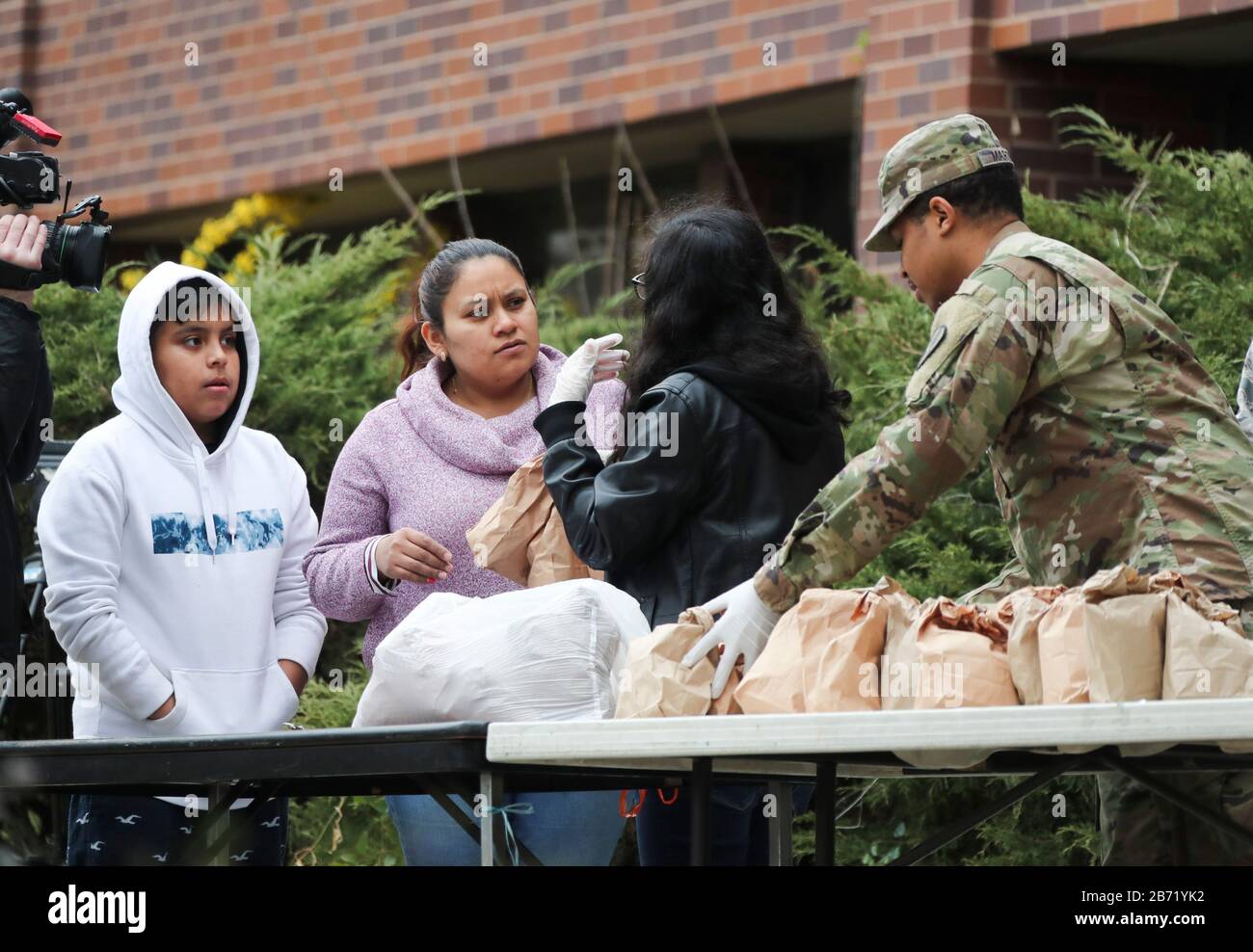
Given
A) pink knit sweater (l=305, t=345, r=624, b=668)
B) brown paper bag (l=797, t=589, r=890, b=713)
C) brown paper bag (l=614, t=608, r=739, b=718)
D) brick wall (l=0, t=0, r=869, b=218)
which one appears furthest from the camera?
brick wall (l=0, t=0, r=869, b=218)

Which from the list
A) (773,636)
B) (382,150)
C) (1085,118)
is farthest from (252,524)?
(382,150)

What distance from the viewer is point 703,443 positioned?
12.2ft

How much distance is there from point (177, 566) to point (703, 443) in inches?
48.4

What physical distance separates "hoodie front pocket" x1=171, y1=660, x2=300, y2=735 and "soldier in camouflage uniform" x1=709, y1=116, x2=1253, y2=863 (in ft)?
4.41

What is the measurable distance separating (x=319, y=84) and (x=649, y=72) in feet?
6.90

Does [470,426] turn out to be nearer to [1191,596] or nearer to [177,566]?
[177,566]

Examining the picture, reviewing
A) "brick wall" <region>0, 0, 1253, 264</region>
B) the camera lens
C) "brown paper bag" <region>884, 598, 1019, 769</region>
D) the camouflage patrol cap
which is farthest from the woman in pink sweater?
"brick wall" <region>0, 0, 1253, 264</region>

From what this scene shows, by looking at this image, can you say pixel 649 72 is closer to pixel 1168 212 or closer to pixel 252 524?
pixel 1168 212

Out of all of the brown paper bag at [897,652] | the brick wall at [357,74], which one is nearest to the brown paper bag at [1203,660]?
the brown paper bag at [897,652]

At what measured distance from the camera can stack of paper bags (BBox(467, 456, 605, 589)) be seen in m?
4.02

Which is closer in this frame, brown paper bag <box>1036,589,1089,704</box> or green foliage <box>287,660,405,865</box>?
brown paper bag <box>1036,589,1089,704</box>

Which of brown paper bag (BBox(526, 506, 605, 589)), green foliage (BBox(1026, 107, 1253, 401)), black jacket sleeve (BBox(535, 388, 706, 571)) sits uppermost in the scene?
green foliage (BBox(1026, 107, 1253, 401))

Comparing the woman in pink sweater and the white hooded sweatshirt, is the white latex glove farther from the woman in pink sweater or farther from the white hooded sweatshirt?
the white hooded sweatshirt

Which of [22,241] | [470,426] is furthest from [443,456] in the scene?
[22,241]
